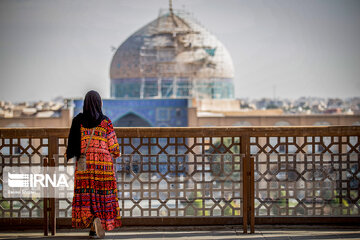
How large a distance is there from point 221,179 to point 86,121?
900 millimetres

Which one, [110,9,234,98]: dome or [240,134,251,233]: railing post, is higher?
[110,9,234,98]: dome

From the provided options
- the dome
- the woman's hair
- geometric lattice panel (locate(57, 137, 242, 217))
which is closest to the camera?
the woman's hair

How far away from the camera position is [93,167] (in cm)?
347

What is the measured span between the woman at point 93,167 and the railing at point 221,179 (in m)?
0.29

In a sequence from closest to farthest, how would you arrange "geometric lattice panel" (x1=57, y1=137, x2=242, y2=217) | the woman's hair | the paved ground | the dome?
the woman's hair
the paved ground
"geometric lattice panel" (x1=57, y1=137, x2=242, y2=217)
the dome

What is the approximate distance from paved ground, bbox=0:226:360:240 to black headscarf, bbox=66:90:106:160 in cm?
54

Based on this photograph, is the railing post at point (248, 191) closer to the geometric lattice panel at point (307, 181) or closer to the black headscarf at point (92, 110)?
the geometric lattice panel at point (307, 181)

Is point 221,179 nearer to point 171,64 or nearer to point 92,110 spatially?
point 92,110

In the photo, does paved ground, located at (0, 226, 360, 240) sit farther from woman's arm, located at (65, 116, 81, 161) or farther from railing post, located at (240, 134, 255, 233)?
woman's arm, located at (65, 116, 81, 161)

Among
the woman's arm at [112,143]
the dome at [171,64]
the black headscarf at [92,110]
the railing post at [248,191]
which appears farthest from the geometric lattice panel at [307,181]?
the dome at [171,64]

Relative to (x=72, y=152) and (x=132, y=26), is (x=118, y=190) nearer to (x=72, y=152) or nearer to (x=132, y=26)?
(x=72, y=152)

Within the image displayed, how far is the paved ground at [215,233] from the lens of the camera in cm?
363

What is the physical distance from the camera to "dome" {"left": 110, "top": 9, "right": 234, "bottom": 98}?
34.2 meters

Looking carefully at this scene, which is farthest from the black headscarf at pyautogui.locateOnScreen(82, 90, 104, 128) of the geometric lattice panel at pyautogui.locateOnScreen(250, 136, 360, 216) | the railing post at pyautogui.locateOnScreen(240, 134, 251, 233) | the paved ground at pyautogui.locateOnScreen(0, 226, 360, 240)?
the geometric lattice panel at pyautogui.locateOnScreen(250, 136, 360, 216)
